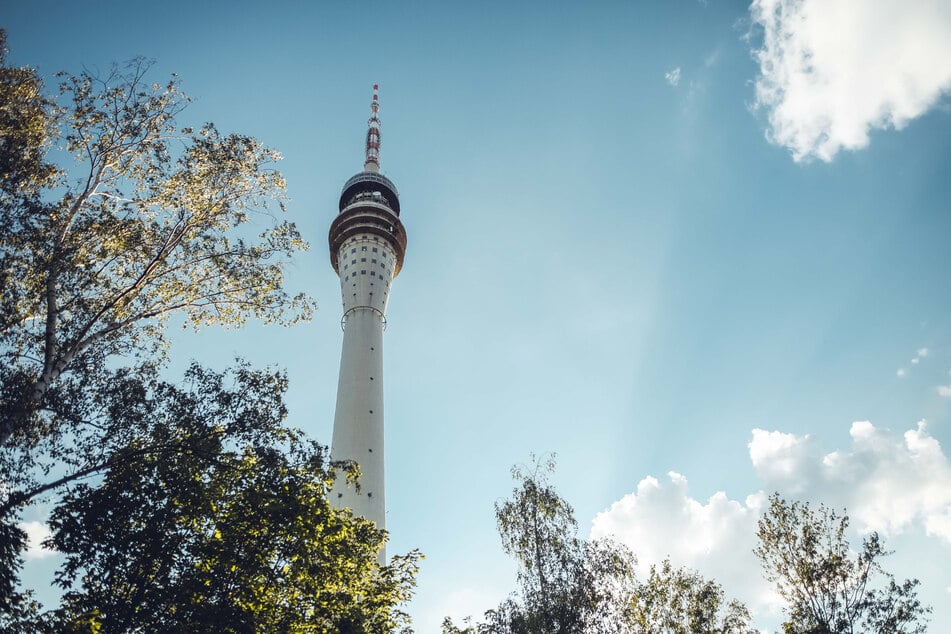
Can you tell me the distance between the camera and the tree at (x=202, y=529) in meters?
14.3

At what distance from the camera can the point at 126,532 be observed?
1491cm

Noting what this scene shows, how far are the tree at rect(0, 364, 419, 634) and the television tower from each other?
1851 cm

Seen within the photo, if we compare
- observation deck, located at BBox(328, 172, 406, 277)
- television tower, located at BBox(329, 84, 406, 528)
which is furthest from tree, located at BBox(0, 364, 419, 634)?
observation deck, located at BBox(328, 172, 406, 277)

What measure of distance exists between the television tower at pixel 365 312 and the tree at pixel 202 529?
60.7 feet

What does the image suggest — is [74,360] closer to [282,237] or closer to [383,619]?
[282,237]

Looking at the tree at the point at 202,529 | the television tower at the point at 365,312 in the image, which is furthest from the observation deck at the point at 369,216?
the tree at the point at 202,529

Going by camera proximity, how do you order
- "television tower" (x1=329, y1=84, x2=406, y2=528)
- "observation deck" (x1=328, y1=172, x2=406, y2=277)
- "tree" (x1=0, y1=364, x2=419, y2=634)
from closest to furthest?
"tree" (x1=0, y1=364, x2=419, y2=634)
"television tower" (x1=329, y1=84, x2=406, y2=528)
"observation deck" (x1=328, y1=172, x2=406, y2=277)

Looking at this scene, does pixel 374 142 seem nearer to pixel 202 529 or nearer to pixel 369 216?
pixel 369 216

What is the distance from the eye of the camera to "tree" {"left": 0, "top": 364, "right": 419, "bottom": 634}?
1427cm

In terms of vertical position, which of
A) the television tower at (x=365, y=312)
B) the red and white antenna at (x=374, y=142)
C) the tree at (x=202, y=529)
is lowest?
the tree at (x=202, y=529)

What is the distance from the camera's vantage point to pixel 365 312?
52.4 m

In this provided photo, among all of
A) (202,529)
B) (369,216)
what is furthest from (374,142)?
(202,529)

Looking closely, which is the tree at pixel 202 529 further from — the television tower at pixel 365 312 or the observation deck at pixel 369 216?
the observation deck at pixel 369 216

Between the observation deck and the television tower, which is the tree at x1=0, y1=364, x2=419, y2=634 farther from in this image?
the observation deck
